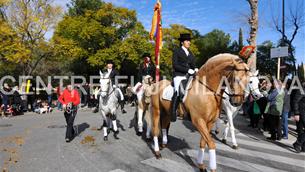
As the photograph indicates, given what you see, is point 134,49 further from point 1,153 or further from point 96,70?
point 1,153

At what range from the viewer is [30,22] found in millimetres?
20484

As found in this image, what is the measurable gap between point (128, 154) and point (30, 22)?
18332 mm

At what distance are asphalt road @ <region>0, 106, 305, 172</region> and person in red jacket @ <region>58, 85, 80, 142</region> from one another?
0.39 metres

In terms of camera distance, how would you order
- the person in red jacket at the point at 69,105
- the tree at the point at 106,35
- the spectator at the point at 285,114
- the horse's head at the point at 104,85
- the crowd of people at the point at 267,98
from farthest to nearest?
the tree at the point at 106,35 < the spectator at the point at 285,114 < the person in red jacket at the point at 69,105 < the horse's head at the point at 104,85 < the crowd of people at the point at 267,98

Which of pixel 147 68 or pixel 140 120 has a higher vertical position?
pixel 147 68

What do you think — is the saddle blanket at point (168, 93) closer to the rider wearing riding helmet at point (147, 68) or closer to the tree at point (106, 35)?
the rider wearing riding helmet at point (147, 68)

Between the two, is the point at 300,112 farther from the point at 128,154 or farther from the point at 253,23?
the point at 253,23

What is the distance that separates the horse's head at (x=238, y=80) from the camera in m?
4.60

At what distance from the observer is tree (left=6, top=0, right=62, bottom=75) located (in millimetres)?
20094

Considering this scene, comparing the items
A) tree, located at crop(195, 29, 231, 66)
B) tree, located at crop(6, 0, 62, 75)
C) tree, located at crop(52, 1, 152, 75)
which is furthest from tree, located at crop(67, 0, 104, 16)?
tree, located at crop(195, 29, 231, 66)

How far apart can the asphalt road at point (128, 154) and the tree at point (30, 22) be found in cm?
1322

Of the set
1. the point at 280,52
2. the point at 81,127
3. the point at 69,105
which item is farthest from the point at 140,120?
the point at 280,52

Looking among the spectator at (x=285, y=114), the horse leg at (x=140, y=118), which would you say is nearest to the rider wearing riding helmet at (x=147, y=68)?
the horse leg at (x=140, y=118)

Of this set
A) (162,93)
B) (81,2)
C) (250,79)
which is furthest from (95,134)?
(81,2)
